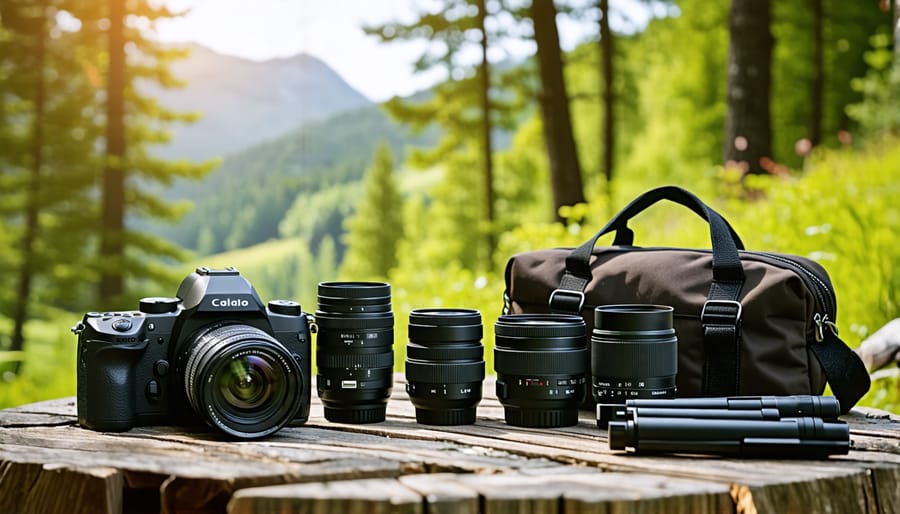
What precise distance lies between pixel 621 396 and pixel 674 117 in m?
18.2

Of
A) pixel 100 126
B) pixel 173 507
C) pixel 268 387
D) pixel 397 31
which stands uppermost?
pixel 397 31

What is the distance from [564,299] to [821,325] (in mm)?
695

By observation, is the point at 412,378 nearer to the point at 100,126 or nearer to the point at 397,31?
the point at 397,31

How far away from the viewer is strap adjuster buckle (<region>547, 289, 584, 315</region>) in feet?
8.90

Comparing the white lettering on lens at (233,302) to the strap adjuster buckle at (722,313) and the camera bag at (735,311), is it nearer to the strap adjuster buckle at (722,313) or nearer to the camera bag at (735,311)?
the camera bag at (735,311)

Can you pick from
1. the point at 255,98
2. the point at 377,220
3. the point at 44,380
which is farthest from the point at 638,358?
the point at 377,220

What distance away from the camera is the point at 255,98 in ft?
64.7

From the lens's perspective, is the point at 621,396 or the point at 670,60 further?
the point at 670,60

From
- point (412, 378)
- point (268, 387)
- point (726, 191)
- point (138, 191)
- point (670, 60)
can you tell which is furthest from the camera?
point (670, 60)

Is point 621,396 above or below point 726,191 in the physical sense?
below

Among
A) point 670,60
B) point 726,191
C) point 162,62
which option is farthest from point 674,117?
point 726,191

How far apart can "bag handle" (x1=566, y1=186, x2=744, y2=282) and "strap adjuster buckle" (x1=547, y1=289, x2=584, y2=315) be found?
0.07 m

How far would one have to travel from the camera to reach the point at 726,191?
7.02 meters

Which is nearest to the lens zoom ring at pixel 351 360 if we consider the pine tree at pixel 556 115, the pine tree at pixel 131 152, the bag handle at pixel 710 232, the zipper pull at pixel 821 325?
the bag handle at pixel 710 232
